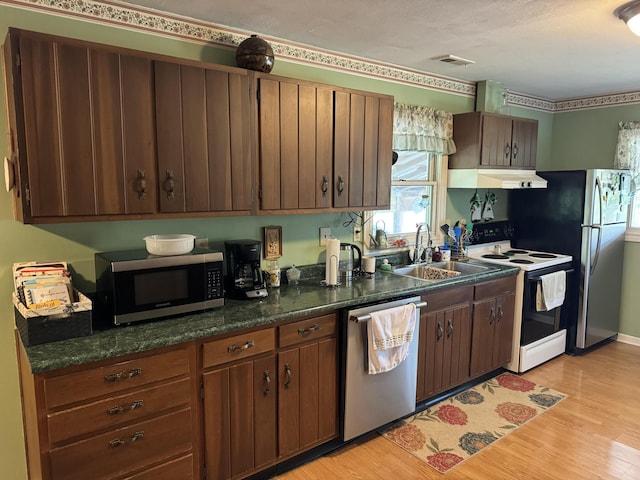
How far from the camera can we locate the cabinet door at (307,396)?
239cm

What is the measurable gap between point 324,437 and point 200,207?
1460 mm

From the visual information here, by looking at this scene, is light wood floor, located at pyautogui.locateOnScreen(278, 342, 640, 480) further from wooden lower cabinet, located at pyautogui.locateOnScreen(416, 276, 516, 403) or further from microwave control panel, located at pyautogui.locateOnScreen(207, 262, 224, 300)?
microwave control panel, located at pyautogui.locateOnScreen(207, 262, 224, 300)

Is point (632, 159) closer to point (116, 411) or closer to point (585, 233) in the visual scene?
point (585, 233)

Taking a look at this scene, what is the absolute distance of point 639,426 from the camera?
3031mm

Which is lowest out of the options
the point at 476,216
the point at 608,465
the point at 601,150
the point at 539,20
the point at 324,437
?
the point at 608,465

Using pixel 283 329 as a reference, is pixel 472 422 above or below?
below

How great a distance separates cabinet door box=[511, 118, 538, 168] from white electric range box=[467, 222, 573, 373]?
0.64 meters

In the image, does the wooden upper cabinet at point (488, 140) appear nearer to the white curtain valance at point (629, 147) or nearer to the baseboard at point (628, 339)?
the white curtain valance at point (629, 147)

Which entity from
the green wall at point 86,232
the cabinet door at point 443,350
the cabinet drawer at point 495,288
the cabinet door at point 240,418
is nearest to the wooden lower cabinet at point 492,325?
the cabinet drawer at point 495,288

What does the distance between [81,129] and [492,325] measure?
307cm

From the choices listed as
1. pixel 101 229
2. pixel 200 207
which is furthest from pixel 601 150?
pixel 101 229

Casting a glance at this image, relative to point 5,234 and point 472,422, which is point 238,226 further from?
point 472,422

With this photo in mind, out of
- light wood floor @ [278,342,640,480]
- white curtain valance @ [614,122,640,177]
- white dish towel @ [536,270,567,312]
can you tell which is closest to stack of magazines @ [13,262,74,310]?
light wood floor @ [278,342,640,480]

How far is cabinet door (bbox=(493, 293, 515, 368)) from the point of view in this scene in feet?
11.8
